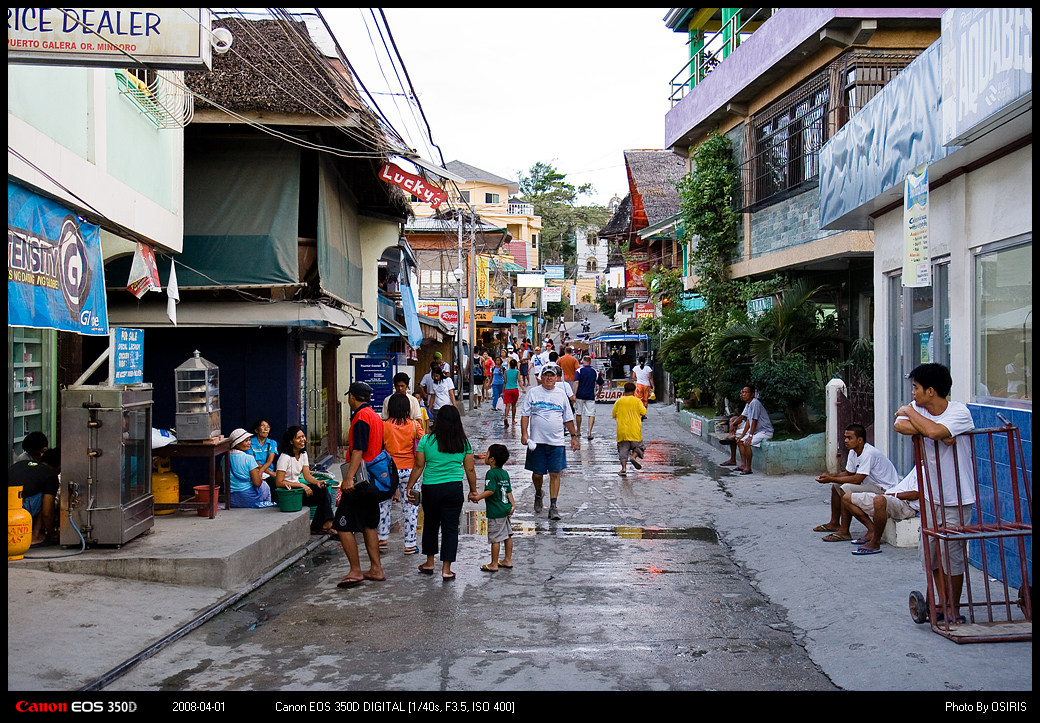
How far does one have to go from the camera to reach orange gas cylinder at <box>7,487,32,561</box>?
7625 millimetres

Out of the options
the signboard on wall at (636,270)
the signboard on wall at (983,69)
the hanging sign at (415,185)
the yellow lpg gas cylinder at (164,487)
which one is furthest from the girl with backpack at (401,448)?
the signboard on wall at (636,270)

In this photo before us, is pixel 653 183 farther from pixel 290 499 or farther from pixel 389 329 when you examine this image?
pixel 290 499

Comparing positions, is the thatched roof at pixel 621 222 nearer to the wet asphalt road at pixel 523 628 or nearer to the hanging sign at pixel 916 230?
the wet asphalt road at pixel 523 628

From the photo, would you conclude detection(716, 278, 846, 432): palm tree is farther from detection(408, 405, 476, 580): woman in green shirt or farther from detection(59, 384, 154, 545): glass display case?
detection(59, 384, 154, 545): glass display case

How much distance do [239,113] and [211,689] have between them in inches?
357

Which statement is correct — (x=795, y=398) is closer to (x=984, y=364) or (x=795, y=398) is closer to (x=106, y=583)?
(x=984, y=364)

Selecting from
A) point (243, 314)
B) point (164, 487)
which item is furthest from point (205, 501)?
point (243, 314)

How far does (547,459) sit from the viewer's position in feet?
37.8

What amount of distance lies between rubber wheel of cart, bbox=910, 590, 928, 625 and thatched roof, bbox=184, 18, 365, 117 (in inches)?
365

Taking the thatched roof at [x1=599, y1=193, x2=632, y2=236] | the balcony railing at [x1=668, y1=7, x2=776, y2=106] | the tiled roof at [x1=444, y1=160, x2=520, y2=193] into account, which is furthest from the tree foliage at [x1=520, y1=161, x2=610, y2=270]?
the balcony railing at [x1=668, y1=7, x2=776, y2=106]

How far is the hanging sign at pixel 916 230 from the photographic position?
7742 millimetres

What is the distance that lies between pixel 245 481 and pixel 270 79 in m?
5.53

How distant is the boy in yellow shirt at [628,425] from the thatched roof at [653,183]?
22379mm

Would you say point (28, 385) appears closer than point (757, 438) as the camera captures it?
Yes
